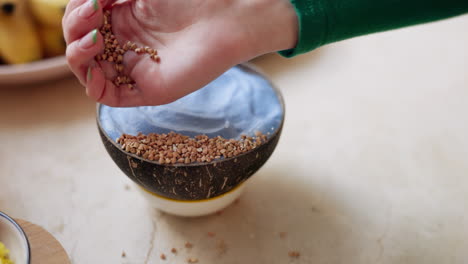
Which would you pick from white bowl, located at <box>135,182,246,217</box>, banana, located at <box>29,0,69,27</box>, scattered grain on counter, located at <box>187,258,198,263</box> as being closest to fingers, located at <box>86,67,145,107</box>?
white bowl, located at <box>135,182,246,217</box>

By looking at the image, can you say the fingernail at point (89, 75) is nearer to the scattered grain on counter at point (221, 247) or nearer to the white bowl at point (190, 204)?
the white bowl at point (190, 204)

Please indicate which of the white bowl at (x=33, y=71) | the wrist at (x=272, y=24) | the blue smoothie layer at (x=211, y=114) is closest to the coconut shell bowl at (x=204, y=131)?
the blue smoothie layer at (x=211, y=114)

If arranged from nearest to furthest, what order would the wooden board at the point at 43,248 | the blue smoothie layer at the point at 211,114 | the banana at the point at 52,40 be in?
the wooden board at the point at 43,248, the blue smoothie layer at the point at 211,114, the banana at the point at 52,40

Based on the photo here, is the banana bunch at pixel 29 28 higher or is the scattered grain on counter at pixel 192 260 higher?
the banana bunch at pixel 29 28

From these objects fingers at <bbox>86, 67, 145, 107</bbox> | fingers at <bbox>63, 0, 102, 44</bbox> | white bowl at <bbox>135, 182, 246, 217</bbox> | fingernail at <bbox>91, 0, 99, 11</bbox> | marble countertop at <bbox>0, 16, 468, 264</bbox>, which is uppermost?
fingernail at <bbox>91, 0, 99, 11</bbox>

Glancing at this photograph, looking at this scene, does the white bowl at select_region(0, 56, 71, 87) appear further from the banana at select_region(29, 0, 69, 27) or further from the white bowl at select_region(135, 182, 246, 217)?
the white bowl at select_region(135, 182, 246, 217)

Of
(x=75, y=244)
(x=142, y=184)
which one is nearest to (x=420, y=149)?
(x=142, y=184)

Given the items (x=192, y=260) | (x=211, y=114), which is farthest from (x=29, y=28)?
(x=192, y=260)
